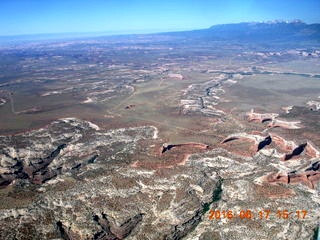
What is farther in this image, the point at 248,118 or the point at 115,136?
the point at 248,118

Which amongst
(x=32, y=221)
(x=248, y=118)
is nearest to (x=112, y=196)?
(x=32, y=221)

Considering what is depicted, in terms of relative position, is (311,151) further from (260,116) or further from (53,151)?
(53,151)

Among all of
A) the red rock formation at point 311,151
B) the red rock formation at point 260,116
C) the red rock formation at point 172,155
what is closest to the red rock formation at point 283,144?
the red rock formation at point 311,151

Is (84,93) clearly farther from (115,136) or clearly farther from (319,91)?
(319,91)

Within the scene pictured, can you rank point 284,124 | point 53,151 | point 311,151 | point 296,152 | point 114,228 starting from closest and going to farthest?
point 114,228, point 311,151, point 296,152, point 53,151, point 284,124
